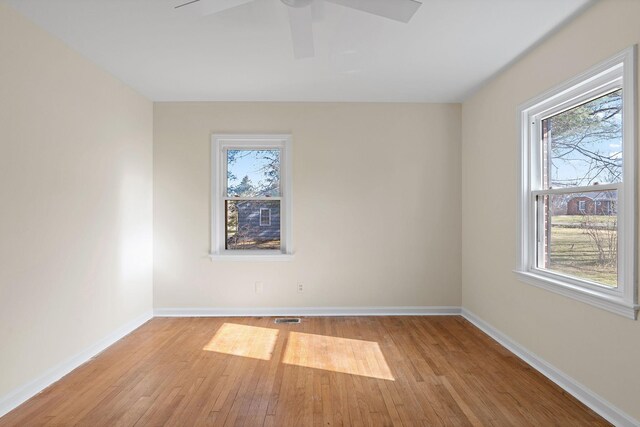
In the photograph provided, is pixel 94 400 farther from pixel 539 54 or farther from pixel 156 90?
pixel 539 54

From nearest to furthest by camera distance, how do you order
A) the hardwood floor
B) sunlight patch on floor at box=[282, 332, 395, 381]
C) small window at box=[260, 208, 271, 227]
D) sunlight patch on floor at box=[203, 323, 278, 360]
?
the hardwood floor
sunlight patch on floor at box=[282, 332, 395, 381]
sunlight patch on floor at box=[203, 323, 278, 360]
small window at box=[260, 208, 271, 227]

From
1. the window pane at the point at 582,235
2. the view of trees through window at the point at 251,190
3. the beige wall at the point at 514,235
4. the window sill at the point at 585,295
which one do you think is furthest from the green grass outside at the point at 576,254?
the view of trees through window at the point at 251,190

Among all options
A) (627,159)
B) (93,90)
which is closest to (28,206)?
(93,90)

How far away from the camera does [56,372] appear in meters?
2.81

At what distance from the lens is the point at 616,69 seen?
224 centimetres

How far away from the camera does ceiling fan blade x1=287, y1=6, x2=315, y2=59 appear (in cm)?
224

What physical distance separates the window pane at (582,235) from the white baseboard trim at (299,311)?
1.70 metres

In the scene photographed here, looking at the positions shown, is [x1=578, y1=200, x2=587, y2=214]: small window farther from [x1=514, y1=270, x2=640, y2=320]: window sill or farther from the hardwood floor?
the hardwood floor

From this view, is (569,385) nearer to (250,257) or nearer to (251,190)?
(250,257)

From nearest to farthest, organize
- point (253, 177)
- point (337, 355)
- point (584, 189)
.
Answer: point (584, 189) < point (337, 355) < point (253, 177)

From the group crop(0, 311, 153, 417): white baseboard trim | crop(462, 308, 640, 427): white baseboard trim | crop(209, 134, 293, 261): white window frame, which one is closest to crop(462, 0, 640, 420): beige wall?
crop(462, 308, 640, 427): white baseboard trim

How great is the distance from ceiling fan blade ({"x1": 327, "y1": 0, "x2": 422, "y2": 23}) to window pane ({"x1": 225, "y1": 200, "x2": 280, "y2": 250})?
9.20ft

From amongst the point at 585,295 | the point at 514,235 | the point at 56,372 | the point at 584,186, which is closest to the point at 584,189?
the point at 584,186

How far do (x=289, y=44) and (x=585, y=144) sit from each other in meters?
2.33
